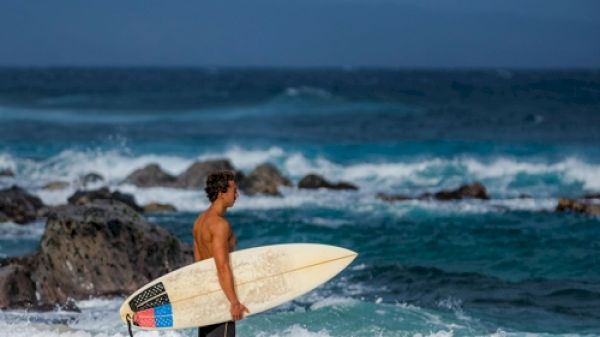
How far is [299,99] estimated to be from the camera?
203 feet

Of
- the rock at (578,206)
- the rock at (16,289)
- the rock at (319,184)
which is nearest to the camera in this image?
the rock at (16,289)

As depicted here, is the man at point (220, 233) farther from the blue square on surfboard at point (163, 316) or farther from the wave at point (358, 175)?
the wave at point (358, 175)

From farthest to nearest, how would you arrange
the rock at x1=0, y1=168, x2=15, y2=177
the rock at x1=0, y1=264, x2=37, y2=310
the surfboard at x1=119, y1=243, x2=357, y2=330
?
1. the rock at x1=0, y1=168, x2=15, y2=177
2. the rock at x1=0, y1=264, x2=37, y2=310
3. the surfboard at x1=119, y1=243, x2=357, y2=330

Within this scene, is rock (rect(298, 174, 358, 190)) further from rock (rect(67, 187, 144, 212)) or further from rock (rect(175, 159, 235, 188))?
rock (rect(67, 187, 144, 212))

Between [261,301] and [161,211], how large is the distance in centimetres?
1475

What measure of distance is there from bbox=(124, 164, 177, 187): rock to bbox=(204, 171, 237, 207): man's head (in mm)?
18957

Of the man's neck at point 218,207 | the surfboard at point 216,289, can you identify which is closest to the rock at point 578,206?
the surfboard at point 216,289

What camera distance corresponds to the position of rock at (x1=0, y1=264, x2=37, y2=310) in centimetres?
1274

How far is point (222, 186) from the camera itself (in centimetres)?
759

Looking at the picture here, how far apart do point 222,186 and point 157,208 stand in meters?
15.4

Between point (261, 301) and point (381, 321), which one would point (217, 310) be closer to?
point (261, 301)

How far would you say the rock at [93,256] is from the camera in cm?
1369

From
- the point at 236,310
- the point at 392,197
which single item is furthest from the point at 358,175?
the point at 236,310

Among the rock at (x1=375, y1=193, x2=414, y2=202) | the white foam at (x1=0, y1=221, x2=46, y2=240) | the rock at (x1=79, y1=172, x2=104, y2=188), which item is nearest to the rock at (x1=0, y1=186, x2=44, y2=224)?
the white foam at (x1=0, y1=221, x2=46, y2=240)
